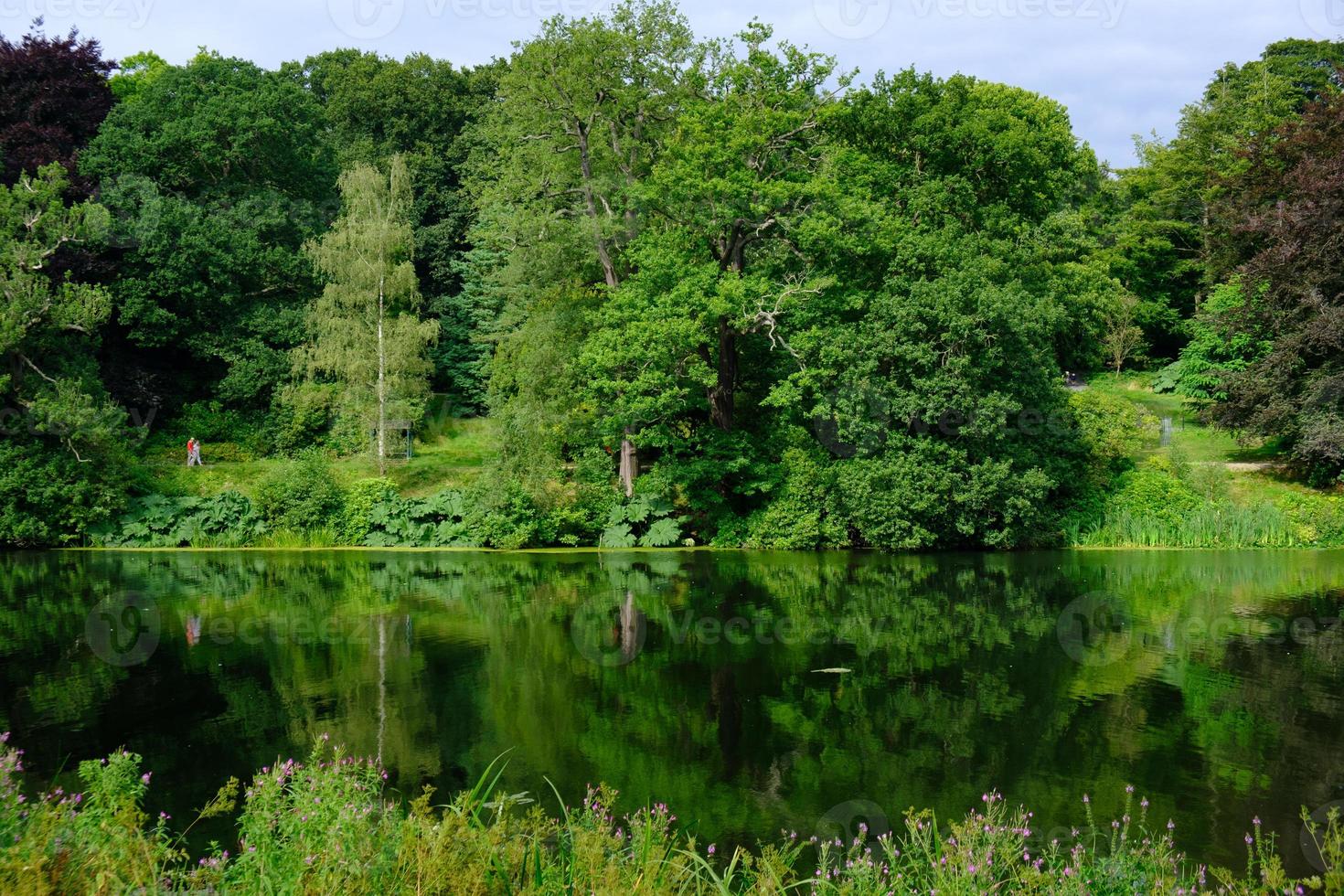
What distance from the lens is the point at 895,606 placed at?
15789 mm

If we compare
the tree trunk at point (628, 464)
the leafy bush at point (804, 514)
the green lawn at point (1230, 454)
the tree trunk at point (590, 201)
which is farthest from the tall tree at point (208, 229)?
the green lawn at point (1230, 454)

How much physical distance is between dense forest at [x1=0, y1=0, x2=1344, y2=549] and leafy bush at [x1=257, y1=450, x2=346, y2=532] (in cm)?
7

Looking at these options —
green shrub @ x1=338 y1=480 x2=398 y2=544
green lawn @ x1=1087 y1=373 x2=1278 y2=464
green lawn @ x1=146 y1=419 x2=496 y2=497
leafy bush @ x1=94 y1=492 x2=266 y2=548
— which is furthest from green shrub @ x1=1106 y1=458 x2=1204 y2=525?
leafy bush @ x1=94 y1=492 x2=266 y2=548

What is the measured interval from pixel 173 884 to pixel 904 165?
22.9m

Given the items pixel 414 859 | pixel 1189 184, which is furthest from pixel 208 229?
pixel 1189 184

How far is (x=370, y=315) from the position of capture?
2884cm

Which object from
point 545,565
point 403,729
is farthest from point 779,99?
point 403,729

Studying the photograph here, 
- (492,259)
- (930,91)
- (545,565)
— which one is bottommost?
(545,565)

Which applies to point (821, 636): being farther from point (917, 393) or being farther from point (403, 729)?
point (917, 393)

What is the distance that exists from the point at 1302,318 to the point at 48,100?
35266 mm

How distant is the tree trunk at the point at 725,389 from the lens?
24.7m

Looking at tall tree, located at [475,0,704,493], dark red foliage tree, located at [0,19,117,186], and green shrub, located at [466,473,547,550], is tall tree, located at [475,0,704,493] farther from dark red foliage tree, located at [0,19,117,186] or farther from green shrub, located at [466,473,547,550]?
dark red foliage tree, located at [0,19,117,186]

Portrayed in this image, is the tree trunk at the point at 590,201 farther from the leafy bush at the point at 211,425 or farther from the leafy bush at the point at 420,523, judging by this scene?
the leafy bush at the point at 211,425

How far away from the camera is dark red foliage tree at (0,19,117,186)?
95.5 ft
